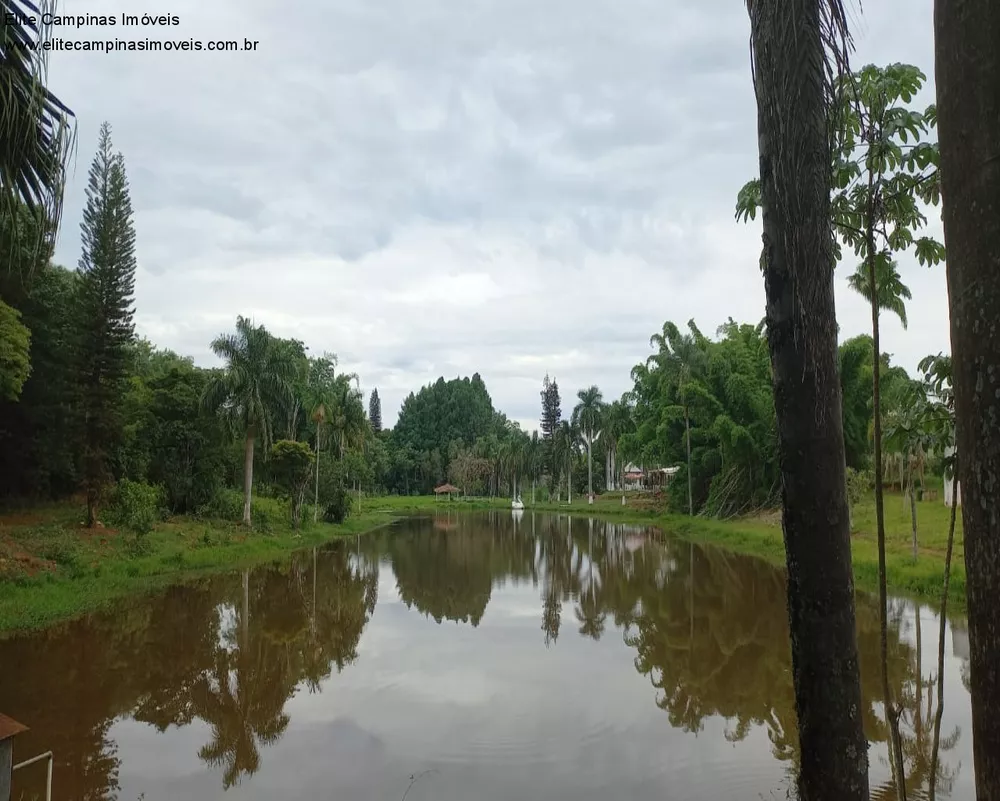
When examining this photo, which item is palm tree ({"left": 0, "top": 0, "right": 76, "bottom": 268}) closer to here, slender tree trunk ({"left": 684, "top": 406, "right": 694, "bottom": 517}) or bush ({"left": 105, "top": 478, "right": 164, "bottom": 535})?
bush ({"left": 105, "top": 478, "right": 164, "bottom": 535})

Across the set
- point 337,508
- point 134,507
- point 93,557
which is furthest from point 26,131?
point 337,508

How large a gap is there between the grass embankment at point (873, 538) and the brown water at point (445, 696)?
4.49 ft

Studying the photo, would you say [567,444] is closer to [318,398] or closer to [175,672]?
[318,398]

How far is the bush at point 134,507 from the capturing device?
1956 centimetres

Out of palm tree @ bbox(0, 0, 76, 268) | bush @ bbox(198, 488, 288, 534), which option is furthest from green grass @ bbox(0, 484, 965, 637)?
palm tree @ bbox(0, 0, 76, 268)

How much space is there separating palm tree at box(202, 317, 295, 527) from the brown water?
8.93 metres

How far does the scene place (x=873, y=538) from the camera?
67.7 ft

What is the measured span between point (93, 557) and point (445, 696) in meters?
12.1

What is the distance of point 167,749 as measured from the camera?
6.96 metres

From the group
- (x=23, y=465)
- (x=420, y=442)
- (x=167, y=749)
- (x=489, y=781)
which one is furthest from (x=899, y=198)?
(x=420, y=442)

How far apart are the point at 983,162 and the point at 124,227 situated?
78.9 ft

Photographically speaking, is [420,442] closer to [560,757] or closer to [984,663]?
[560,757]

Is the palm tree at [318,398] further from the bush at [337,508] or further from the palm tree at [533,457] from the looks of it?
the palm tree at [533,457]

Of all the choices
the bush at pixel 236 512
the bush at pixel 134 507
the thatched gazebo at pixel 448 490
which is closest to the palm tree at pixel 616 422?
the thatched gazebo at pixel 448 490
